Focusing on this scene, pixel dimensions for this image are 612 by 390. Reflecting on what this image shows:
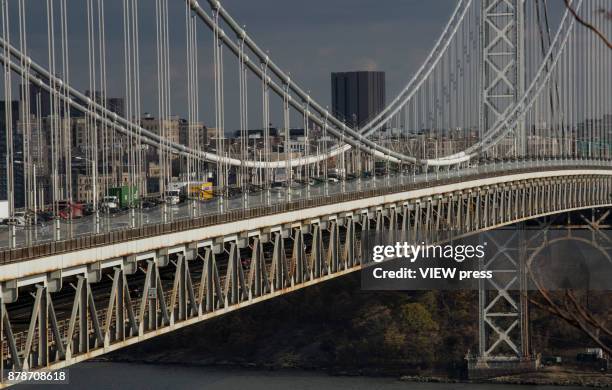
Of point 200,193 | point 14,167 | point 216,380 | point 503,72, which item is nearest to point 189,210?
point 200,193

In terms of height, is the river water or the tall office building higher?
the tall office building

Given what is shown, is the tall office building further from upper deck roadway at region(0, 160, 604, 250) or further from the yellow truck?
upper deck roadway at region(0, 160, 604, 250)

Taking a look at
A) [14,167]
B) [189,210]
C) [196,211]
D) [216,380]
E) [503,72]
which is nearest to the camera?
[196,211]

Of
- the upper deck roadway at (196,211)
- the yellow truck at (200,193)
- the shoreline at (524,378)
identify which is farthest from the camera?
the shoreline at (524,378)

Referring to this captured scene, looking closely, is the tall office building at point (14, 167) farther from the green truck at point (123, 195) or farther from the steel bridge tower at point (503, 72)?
the steel bridge tower at point (503, 72)

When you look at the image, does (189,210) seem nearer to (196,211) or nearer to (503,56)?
(196,211)

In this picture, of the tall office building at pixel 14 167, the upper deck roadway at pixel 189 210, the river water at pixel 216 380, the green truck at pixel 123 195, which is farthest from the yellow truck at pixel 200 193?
the river water at pixel 216 380

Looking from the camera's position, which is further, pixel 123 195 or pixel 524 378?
pixel 524 378

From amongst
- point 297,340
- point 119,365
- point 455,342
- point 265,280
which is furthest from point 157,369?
point 265,280

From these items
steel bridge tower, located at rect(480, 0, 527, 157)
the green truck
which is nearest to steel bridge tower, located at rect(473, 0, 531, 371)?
steel bridge tower, located at rect(480, 0, 527, 157)
